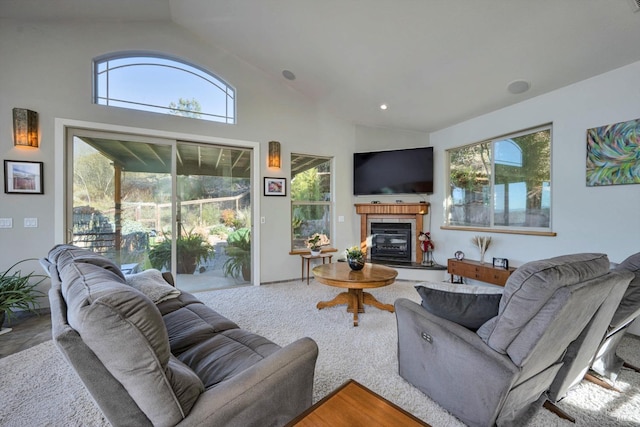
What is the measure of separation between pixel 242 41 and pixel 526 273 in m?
4.22

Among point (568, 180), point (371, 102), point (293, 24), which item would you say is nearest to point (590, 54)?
point (568, 180)

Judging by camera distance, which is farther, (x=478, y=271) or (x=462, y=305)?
(x=478, y=271)

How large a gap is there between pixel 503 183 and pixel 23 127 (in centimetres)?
618

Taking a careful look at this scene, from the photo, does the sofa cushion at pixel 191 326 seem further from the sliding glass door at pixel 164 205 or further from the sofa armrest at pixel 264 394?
the sliding glass door at pixel 164 205

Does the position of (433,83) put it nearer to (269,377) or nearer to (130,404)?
(269,377)

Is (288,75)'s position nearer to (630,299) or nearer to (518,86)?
(518,86)

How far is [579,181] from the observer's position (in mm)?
3053

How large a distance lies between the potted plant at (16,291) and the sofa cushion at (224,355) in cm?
258

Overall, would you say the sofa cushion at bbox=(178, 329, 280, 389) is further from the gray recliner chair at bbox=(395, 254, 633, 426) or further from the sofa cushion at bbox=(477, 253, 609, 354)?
the sofa cushion at bbox=(477, 253, 609, 354)

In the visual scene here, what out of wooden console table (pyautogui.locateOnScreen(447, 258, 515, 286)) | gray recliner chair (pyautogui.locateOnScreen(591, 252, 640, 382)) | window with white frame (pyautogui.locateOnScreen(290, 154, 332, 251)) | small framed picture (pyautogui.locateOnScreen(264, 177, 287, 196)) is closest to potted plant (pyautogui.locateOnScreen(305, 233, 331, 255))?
window with white frame (pyautogui.locateOnScreen(290, 154, 332, 251))

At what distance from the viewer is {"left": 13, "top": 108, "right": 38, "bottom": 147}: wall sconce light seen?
295 cm

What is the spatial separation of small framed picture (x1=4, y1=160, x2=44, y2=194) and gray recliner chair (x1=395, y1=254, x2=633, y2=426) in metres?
4.25

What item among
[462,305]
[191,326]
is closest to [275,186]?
[191,326]

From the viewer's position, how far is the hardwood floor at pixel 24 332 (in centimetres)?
238
